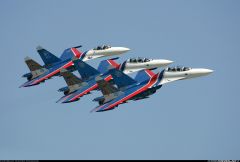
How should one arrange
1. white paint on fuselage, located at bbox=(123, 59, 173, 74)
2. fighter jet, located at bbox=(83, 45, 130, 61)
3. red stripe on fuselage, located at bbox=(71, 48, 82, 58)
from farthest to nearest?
red stripe on fuselage, located at bbox=(71, 48, 82, 58)
fighter jet, located at bbox=(83, 45, 130, 61)
white paint on fuselage, located at bbox=(123, 59, 173, 74)

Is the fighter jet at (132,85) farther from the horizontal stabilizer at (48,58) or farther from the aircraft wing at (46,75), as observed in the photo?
the horizontal stabilizer at (48,58)

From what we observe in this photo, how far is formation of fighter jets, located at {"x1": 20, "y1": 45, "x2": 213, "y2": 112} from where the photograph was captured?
163875 millimetres

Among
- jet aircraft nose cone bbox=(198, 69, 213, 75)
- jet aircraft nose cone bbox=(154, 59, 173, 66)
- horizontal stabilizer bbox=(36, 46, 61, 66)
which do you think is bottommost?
jet aircraft nose cone bbox=(198, 69, 213, 75)

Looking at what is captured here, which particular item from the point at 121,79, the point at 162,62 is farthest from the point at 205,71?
the point at 121,79

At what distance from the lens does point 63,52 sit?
19125 cm

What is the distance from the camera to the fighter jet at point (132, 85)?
163 m

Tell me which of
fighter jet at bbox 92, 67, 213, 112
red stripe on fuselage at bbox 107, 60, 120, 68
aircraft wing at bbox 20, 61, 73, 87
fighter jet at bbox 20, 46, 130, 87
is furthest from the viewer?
A: red stripe on fuselage at bbox 107, 60, 120, 68

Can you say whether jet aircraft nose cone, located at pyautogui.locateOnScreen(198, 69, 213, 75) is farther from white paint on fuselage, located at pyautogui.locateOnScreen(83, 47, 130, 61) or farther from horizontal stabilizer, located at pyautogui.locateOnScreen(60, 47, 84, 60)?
horizontal stabilizer, located at pyautogui.locateOnScreen(60, 47, 84, 60)

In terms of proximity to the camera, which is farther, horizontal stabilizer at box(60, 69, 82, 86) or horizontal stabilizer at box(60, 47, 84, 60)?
horizontal stabilizer at box(60, 47, 84, 60)

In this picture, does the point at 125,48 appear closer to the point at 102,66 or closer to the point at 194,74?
the point at 102,66

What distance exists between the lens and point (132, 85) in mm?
165750

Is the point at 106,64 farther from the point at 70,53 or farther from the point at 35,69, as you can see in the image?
the point at 35,69

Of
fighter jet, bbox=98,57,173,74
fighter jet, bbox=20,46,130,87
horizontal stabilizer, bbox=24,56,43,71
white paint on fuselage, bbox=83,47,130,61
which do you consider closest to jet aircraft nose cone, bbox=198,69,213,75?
fighter jet, bbox=98,57,173,74

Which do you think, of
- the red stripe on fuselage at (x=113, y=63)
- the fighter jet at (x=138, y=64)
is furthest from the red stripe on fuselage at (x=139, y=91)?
the red stripe on fuselage at (x=113, y=63)
